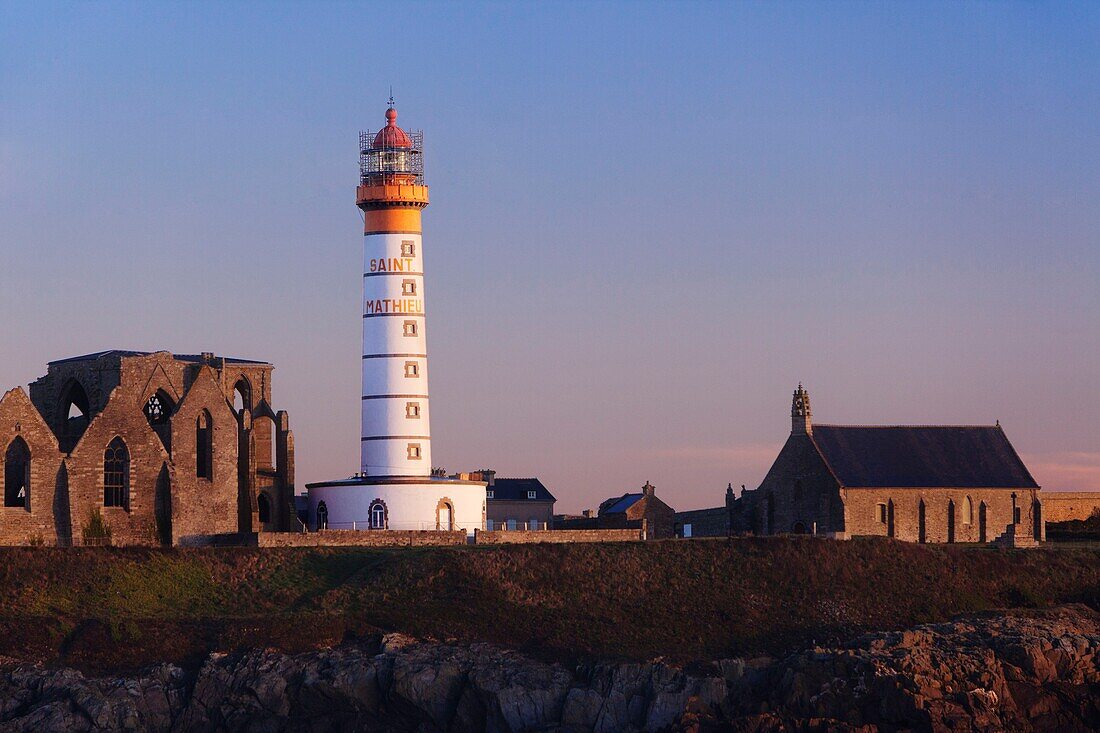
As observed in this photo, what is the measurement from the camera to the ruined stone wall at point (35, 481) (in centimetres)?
5884

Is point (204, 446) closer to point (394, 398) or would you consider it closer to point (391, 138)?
point (394, 398)

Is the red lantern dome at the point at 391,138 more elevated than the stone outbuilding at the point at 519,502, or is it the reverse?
the red lantern dome at the point at 391,138

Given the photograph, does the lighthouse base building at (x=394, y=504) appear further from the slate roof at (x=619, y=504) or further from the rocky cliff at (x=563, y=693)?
the rocky cliff at (x=563, y=693)

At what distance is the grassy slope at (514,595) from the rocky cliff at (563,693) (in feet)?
5.33

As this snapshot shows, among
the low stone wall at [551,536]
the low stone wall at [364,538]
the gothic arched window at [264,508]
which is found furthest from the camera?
the gothic arched window at [264,508]

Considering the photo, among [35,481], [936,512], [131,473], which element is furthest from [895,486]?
[35,481]

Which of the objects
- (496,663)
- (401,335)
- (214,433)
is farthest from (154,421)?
(496,663)

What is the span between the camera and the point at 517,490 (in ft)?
265

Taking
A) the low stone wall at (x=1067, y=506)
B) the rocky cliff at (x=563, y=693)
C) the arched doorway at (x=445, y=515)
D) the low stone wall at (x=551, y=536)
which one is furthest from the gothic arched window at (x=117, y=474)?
the low stone wall at (x=1067, y=506)

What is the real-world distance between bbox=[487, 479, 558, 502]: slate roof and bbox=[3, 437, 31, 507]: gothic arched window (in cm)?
2370

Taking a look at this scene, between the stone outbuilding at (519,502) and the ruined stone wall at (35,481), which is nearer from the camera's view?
the ruined stone wall at (35,481)

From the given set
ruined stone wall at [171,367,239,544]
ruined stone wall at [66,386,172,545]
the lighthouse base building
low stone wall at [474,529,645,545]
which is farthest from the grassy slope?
the lighthouse base building

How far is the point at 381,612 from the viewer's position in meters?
53.5

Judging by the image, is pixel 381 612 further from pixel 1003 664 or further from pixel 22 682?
pixel 1003 664
